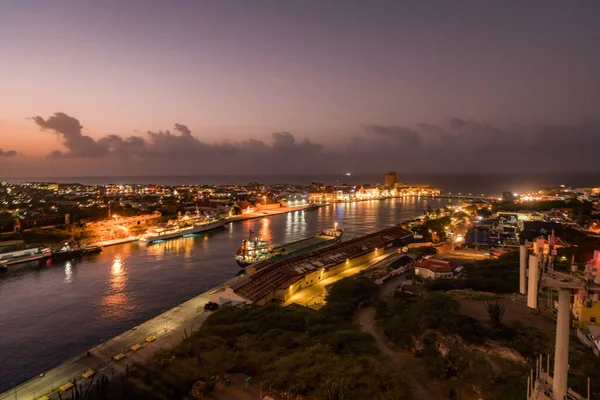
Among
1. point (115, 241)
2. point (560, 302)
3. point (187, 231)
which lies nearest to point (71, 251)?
point (115, 241)

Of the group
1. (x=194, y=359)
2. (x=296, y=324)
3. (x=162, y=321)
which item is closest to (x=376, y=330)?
(x=296, y=324)

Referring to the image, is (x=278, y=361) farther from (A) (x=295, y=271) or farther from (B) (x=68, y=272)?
(B) (x=68, y=272)

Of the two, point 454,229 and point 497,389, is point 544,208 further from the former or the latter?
point 497,389

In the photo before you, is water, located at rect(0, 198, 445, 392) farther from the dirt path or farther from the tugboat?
the dirt path

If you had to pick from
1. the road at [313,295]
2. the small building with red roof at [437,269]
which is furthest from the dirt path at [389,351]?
the small building with red roof at [437,269]

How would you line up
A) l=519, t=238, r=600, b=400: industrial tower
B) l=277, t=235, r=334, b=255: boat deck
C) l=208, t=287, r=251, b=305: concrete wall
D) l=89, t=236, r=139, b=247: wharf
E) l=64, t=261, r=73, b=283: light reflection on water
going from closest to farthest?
l=519, t=238, r=600, b=400: industrial tower
l=208, t=287, r=251, b=305: concrete wall
l=64, t=261, r=73, b=283: light reflection on water
l=277, t=235, r=334, b=255: boat deck
l=89, t=236, r=139, b=247: wharf

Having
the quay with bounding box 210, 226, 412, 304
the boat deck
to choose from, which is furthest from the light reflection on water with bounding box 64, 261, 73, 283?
the boat deck
